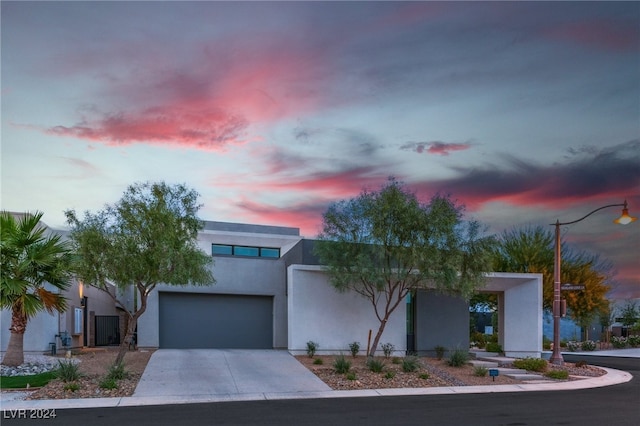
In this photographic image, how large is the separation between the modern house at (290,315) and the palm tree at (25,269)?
426 cm

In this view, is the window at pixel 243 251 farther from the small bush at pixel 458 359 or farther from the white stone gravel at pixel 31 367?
the small bush at pixel 458 359

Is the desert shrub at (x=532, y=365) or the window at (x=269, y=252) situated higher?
the window at (x=269, y=252)

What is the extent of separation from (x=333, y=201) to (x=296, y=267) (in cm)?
333

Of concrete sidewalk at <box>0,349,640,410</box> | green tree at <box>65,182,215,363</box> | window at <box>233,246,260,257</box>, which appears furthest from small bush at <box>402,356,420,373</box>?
window at <box>233,246,260,257</box>

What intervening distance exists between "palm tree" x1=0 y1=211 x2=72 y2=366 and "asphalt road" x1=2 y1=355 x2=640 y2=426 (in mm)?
6570

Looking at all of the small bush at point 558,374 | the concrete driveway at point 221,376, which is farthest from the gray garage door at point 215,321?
the small bush at point 558,374

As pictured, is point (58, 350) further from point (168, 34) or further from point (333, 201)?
point (168, 34)

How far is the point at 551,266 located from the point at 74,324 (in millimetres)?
31746

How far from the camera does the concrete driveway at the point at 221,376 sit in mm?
17422

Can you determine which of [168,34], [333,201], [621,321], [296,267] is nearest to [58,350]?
[296,267]

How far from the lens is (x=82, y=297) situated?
30.1 m

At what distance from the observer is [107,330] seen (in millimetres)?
34094

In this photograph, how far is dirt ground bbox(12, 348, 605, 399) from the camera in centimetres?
1681

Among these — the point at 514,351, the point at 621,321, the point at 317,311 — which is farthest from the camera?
the point at 621,321
